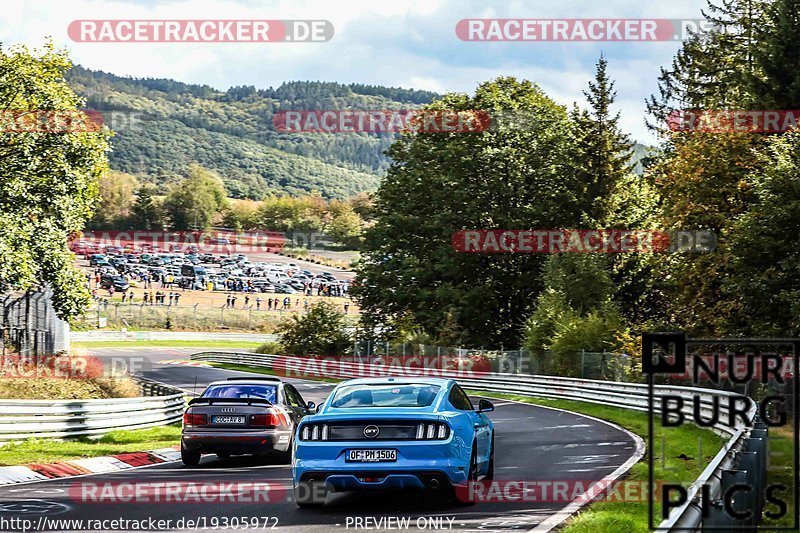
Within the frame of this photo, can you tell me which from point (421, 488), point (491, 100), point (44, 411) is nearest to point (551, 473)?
point (421, 488)

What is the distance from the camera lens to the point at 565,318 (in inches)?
1817

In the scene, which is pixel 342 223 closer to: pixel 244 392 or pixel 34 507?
pixel 244 392

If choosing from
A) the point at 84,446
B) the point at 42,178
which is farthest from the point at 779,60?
the point at 84,446

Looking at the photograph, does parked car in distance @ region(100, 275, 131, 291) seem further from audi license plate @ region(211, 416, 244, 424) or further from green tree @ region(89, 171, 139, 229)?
audi license plate @ region(211, 416, 244, 424)

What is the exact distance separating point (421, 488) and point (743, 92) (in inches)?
1348

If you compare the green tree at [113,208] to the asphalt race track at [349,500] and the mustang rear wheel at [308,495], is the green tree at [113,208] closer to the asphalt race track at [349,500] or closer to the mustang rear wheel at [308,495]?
the asphalt race track at [349,500]

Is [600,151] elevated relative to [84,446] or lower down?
elevated

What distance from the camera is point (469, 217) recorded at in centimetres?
5566

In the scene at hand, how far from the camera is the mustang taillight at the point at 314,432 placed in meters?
11.3

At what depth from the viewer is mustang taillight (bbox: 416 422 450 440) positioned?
36.6ft

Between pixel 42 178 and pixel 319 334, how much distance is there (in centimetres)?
2982

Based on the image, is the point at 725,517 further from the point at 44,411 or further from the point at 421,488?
the point at 44,411

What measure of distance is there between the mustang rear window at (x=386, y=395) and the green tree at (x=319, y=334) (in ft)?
161

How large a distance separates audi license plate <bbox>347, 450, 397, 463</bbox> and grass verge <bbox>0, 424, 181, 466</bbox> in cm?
787
